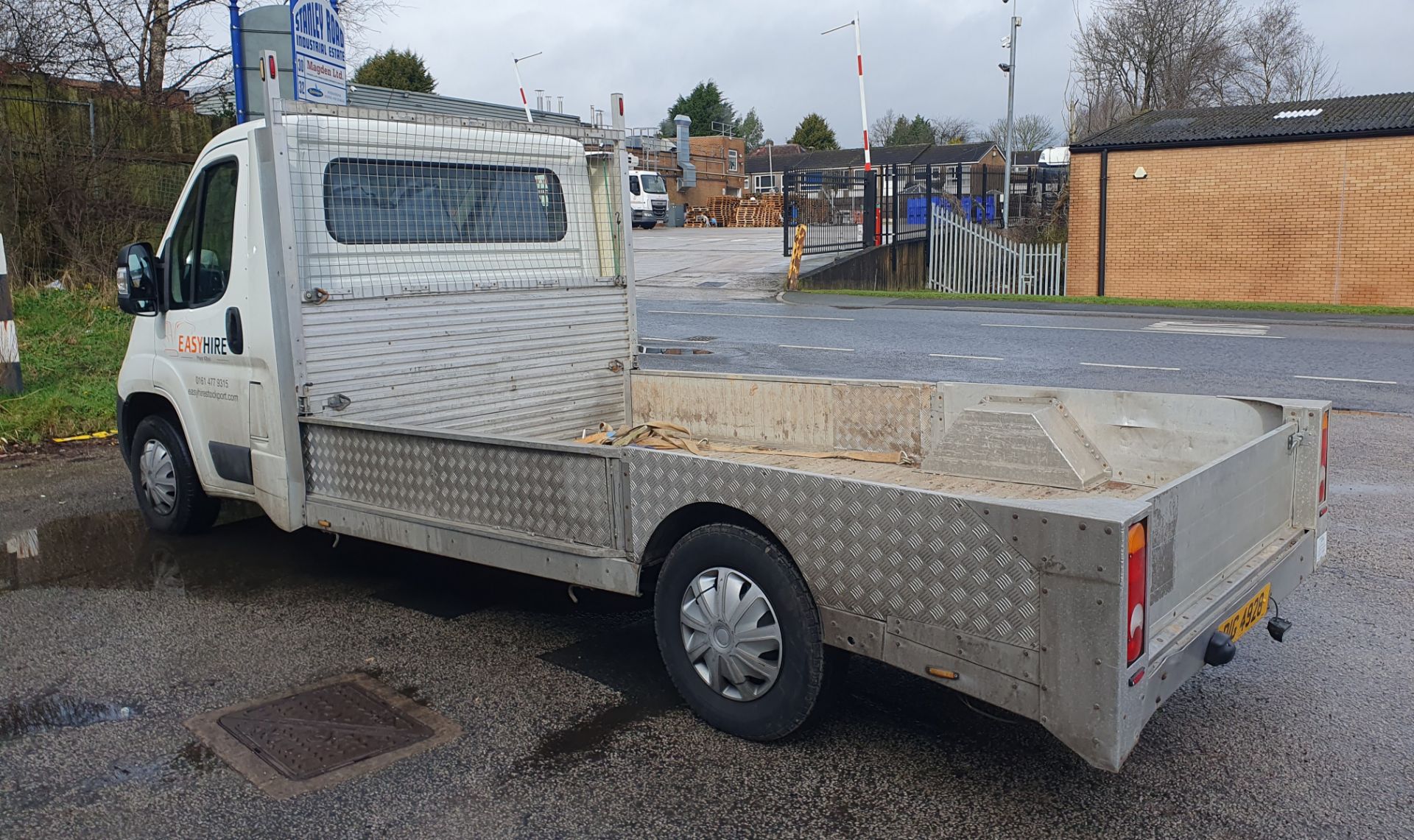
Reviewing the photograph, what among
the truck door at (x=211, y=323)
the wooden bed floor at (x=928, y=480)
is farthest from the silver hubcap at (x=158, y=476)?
the wooden bed floor at (x=928, y=480)

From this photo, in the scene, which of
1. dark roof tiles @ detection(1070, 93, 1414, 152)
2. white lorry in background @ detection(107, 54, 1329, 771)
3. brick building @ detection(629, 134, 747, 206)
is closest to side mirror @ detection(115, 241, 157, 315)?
white lorry in background @ detection(107, 54, 1329, 771)

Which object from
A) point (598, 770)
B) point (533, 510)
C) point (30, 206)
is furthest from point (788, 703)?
point (30, 206)

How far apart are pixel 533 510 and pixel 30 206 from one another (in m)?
14.5

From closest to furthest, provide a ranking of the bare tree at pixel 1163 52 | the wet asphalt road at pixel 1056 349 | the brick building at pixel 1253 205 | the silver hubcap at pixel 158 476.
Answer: the silver hubcap at pixel 158 476, the wet asphalt road at pixel 1056 349, the brick building at pixel 1253 205, the bare tree at pixel 1163 52

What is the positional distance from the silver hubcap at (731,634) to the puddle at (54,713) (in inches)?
85.7

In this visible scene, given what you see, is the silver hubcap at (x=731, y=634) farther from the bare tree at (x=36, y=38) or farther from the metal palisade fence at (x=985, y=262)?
the metal palisade fence at (x=985, y=262)

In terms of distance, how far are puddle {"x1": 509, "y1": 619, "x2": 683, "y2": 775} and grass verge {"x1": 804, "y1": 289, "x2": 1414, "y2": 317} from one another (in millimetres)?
19348

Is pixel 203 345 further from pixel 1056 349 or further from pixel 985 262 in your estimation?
pixel 985 262

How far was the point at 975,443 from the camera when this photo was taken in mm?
5191

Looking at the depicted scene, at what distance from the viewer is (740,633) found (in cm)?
396

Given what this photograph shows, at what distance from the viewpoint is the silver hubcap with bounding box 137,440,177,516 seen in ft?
22.2

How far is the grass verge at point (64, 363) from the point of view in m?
9.99

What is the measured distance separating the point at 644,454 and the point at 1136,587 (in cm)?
174

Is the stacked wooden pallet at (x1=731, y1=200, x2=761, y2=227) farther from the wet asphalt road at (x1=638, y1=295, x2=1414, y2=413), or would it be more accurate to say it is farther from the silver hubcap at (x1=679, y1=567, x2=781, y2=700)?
the silver hubcap at (x1=679, y1=567, x2=781, y2=700)
